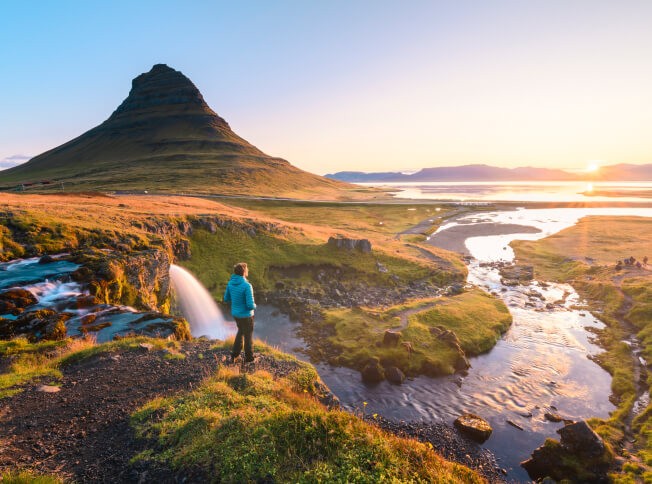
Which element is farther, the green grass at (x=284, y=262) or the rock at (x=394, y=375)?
the green grass at (x=284, y=262)

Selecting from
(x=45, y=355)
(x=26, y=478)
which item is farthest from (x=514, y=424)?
(x=45, y=355)

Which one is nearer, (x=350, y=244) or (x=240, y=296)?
(x=240, y=296)

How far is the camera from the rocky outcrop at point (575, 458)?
1719cm

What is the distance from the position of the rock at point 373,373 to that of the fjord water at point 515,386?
673 millimetres

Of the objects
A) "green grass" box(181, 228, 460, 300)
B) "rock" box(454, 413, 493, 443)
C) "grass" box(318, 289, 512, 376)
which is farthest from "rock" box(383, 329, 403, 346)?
"green grass" box(181, 228, 460, 300)

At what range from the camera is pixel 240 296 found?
15.2m

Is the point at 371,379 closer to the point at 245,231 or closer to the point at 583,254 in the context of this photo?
the point at 245,231

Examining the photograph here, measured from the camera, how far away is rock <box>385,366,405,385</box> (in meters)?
27.5

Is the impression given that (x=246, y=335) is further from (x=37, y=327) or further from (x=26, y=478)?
(x=37, y=327)

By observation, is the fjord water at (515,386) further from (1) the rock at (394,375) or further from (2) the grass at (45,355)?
(2) the grass at (45,355)

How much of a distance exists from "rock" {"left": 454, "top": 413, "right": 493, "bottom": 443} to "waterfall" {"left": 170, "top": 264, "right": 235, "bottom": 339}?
73.9 feet

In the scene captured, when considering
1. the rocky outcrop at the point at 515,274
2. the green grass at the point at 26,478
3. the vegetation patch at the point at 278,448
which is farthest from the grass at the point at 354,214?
the green grass at the point at 26,478

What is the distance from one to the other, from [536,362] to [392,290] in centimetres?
2081

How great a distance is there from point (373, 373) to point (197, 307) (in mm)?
21800
